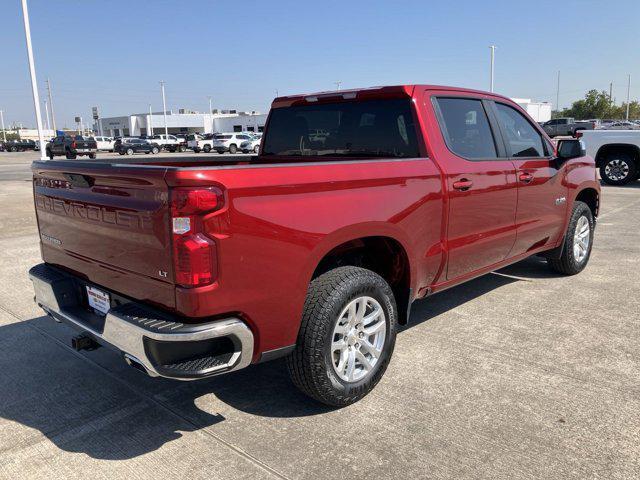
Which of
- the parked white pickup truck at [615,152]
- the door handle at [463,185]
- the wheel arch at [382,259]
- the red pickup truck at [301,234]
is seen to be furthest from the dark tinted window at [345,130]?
the parked white pickup truck at [615,152]

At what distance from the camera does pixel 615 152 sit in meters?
14.3

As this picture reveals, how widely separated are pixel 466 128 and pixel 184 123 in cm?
10381

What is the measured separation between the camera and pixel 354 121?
413cm

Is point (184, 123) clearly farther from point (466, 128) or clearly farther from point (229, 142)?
point (466, 128)

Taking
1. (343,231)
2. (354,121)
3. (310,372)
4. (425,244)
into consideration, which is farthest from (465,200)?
(310,372)

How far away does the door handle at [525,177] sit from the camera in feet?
15.2

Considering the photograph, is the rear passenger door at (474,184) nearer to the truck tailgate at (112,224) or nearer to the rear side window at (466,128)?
the rear side window at (466,128)

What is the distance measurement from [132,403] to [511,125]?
3755 mm

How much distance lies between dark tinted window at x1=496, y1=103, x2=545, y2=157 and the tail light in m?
3.05

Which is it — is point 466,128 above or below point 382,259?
above

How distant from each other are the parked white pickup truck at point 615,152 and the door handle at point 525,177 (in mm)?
10303

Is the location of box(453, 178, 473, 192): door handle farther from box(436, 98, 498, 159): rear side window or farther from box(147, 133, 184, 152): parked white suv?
box(147, 133, 184, 152): parked white suv

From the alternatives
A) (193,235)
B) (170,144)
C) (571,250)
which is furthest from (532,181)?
(170,144)

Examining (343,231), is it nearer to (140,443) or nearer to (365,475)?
(365,475)
